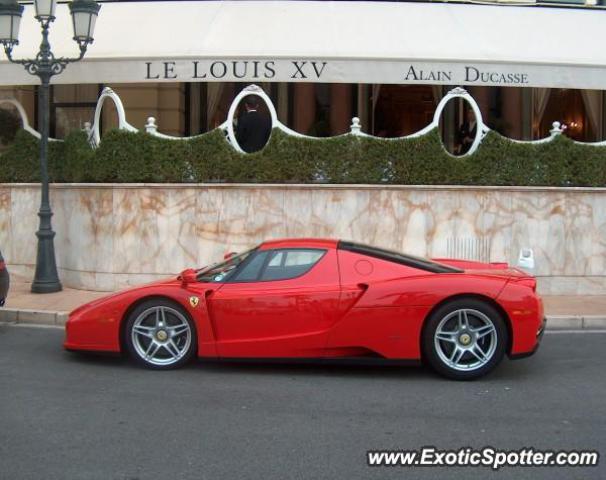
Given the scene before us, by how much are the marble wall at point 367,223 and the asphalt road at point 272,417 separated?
157 inches

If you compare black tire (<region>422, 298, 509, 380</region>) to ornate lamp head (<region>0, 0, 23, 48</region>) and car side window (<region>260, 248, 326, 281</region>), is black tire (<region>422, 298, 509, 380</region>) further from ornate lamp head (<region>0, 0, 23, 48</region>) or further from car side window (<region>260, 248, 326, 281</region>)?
ornate lamp head (<region>0, 0, 23, 48</region>)

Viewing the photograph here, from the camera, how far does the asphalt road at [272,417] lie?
4207mm

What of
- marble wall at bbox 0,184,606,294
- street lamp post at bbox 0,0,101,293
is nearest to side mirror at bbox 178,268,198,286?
marble wall at bbox 0,184,606,294

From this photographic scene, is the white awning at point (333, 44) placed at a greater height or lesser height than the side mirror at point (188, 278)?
greater

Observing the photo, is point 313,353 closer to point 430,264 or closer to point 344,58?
point 430,264

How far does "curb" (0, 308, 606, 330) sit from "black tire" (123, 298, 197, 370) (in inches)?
119

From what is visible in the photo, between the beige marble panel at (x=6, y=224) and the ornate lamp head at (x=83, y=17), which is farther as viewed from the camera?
the beige marble panel at (x=6, y=224)

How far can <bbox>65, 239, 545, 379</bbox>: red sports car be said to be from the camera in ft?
20.3

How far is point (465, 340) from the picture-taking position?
6207mm

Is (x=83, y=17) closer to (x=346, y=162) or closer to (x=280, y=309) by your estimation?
(x=346, y=162)

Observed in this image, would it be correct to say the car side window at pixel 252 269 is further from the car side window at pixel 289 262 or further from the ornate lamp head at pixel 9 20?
the ornate lamp head at pixel 9 20

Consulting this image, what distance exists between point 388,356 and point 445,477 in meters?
2.19

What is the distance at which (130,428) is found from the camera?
4.91 metres

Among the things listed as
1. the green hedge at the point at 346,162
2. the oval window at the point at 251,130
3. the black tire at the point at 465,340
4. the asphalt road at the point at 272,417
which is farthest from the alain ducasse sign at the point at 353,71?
the black tire at the point at 465,340
